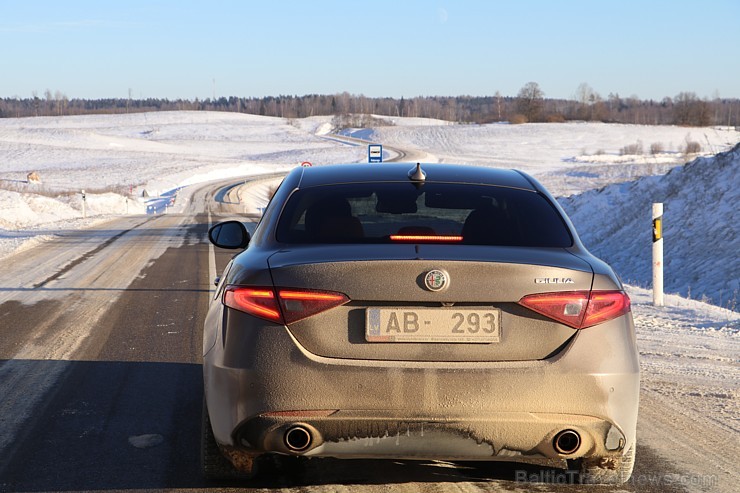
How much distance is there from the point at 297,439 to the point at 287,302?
54 cm

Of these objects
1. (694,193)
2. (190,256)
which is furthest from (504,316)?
(694,193)

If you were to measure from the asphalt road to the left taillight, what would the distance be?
0.93m

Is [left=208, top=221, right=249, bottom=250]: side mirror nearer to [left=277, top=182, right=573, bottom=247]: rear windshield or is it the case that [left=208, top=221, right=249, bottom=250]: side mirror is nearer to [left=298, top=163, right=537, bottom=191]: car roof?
[left=298, top=163, right=537, bottom=191]: car roof

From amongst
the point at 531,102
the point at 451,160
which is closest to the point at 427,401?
the point at 451,160

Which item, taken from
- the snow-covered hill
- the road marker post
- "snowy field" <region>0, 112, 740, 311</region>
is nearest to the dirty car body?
the snow-covered hill

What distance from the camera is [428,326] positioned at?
3.44 m

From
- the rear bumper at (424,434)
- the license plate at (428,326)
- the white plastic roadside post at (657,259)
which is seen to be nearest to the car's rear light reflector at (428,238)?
the license plate at (428,326)

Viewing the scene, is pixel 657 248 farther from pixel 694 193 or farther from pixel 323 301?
pixel 694 193

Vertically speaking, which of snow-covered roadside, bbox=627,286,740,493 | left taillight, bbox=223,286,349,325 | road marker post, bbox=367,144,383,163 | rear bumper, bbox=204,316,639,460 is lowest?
snow-covered roadside, bbox=627,286,740,493

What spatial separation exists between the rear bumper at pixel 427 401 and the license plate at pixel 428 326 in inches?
3.9

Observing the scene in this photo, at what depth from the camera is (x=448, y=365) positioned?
3.43m

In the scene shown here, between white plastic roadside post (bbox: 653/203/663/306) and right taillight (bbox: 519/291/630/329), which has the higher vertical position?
right taillight (bbox: 519/291/630/329)

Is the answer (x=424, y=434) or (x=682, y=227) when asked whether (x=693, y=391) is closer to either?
(x=424, y=434)

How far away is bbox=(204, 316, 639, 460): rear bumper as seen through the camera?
11.2 ft
